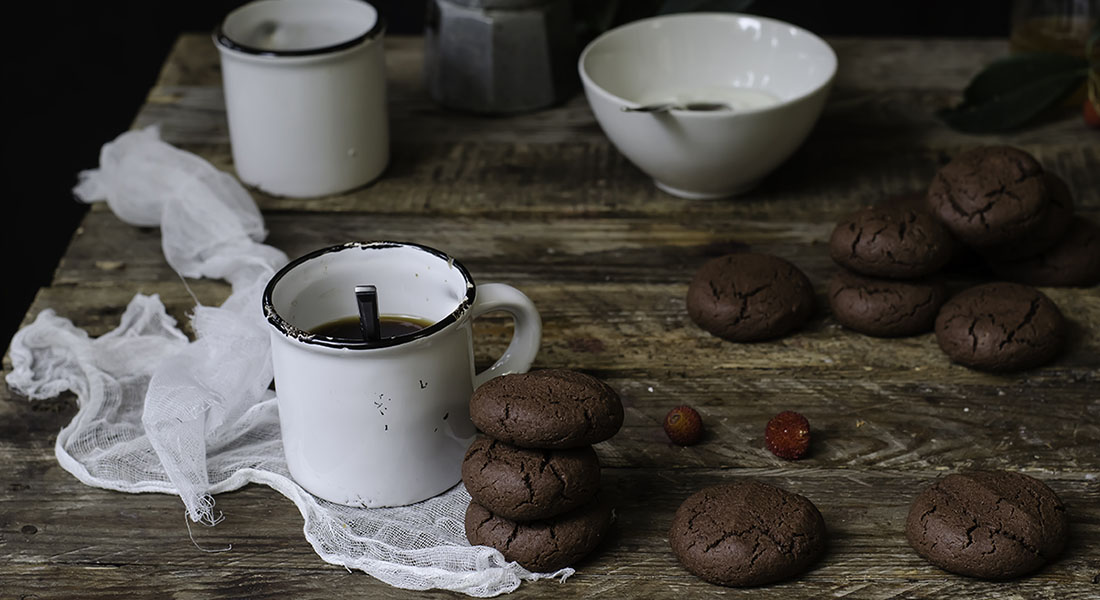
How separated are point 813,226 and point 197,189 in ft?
2.35

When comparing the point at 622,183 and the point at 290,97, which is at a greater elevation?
the point at 290,97

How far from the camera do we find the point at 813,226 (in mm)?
1407

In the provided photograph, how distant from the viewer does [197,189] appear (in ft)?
4.53

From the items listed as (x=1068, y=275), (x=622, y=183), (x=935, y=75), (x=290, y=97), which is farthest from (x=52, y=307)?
(x=935, y=75)

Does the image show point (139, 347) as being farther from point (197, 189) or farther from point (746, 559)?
point (746, 559)

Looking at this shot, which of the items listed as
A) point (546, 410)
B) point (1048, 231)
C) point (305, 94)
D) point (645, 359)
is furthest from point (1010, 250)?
point (305, 94)

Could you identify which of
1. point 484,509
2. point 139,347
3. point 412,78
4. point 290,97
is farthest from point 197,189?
point 484,509

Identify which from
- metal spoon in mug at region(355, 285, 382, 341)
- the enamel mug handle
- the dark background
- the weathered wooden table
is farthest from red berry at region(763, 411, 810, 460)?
the dark background

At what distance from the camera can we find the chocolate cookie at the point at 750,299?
118cm

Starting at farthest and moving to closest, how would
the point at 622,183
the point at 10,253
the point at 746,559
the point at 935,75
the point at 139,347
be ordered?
the point at 10,253 → the point at 935,75 → the point at 622,183 → the point at 139,347 → the point at 746,559

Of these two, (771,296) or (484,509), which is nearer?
(484,509)

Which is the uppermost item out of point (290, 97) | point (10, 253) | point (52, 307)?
point (290, 97)

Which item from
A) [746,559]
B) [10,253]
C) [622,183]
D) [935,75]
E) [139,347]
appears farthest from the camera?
[10,253]

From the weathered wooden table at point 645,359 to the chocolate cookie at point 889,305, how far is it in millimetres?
18
